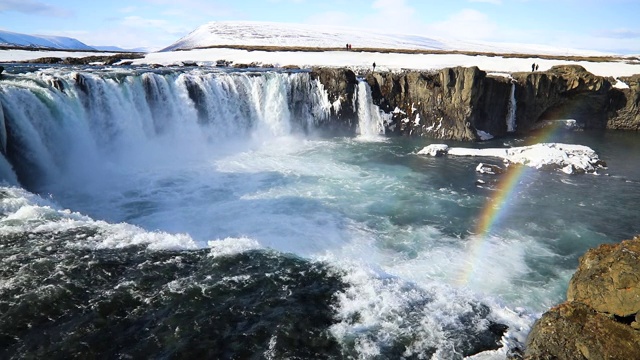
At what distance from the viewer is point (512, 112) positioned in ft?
97.3

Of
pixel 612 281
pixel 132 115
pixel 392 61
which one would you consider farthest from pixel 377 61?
pixel 612 281

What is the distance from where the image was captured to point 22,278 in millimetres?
7074

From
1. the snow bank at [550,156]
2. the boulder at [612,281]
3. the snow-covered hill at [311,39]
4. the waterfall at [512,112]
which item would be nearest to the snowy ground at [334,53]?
the snow-covered hill at [311,39]

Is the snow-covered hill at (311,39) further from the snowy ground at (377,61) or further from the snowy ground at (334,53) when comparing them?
the snowy ground at (377,61)

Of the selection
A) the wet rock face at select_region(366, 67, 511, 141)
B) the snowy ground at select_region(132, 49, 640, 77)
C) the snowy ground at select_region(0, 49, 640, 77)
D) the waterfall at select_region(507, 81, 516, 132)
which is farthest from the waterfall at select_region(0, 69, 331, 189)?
the snowy ground at select_region(132, 49, 640, 77)

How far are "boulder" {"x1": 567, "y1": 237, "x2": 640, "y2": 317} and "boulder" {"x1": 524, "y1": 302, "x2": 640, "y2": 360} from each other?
0.16 metres

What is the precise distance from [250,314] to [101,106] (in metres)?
16.8

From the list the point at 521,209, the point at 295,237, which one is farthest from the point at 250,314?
the point at 521,209

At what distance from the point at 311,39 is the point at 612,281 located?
94495 millimetres

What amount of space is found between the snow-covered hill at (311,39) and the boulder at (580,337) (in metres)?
81.0

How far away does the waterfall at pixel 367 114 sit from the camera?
29.1 metres

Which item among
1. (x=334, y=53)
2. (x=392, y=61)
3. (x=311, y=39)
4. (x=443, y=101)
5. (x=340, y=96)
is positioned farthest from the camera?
(x=311, y=39)

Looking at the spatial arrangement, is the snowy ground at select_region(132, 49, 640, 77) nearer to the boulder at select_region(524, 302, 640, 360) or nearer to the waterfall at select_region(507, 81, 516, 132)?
the waterfall at select_region(507, 81, 516, 132)

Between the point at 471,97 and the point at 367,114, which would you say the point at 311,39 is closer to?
the point at 367,114
